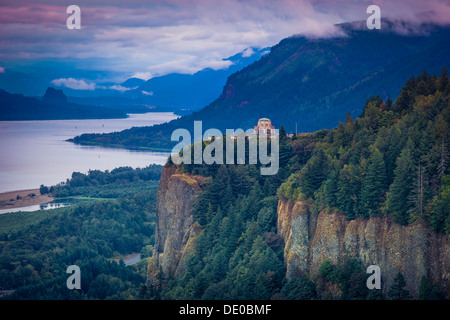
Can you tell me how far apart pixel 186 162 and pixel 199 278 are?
47.0 feet

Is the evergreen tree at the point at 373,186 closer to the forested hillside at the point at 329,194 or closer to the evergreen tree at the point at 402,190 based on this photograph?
the forested hillside at the point at 329,194

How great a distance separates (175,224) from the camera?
170 feet

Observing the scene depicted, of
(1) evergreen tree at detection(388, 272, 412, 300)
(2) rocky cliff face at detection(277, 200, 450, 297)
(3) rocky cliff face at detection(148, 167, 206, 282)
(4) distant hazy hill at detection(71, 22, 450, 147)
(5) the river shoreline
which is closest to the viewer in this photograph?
(2) rocky cliff face at detection(277, 200, 450, 297)

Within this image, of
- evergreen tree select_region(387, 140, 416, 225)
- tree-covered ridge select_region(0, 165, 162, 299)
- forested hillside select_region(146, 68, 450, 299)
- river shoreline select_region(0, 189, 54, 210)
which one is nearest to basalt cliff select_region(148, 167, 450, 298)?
forested hillside select_region(146, 68, 450, 299)

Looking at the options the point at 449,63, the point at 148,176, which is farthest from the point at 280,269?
the point at 449,63

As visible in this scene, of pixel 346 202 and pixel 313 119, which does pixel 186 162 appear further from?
pixel 313 119

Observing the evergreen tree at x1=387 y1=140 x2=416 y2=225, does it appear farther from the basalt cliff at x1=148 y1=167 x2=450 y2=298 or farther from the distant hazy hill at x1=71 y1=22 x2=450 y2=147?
the distant hazy hill at x1=71 y1=22 x2=450 y2=147

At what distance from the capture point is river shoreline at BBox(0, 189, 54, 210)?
9150cm

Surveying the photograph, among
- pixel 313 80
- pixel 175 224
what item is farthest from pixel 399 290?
pixel 313 80

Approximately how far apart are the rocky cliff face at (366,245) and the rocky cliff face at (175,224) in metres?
9.04

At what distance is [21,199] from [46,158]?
45897mm

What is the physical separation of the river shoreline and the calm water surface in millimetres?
2717

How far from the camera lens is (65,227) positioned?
255 feet

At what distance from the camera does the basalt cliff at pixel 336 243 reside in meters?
32.0
